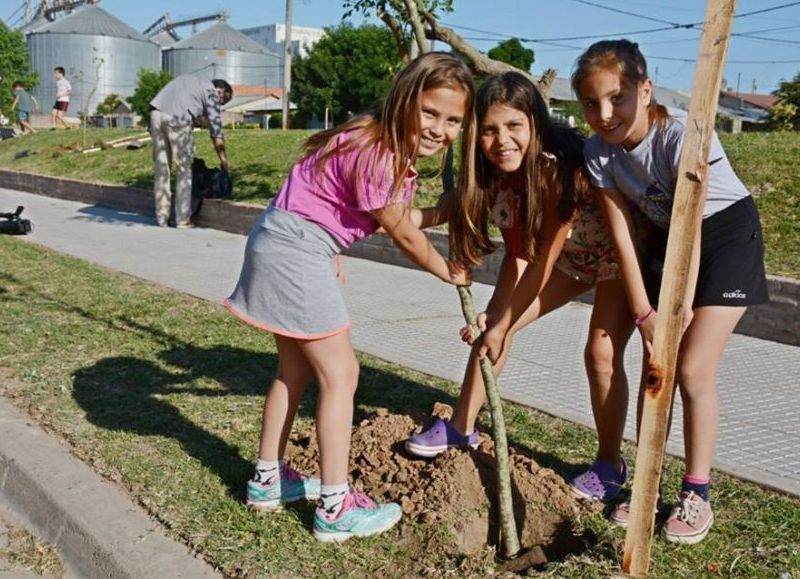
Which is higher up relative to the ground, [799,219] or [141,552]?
[799,219]

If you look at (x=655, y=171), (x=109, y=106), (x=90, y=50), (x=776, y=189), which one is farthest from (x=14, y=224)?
(x=90, y=50)

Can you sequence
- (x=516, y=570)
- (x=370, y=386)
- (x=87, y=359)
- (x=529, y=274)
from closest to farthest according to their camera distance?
(x=516, y=570) < (x=529, y=274) < (x=370, y=386) < (x=87, y=359)

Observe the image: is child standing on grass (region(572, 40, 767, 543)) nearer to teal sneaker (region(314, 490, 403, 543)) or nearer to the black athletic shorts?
the black athletic shorts

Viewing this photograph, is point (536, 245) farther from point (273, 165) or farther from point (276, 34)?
point (276, 34)

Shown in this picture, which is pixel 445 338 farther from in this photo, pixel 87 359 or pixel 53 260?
A: pixel 53 260

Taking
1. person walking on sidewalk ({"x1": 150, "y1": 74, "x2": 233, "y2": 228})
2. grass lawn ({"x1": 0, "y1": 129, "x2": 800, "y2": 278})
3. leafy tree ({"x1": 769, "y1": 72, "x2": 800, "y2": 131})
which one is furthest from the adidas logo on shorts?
leafy tree ({"x1": 769, "y1": 72, "x2": 800, "y2": 131})

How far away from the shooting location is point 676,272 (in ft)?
8.58

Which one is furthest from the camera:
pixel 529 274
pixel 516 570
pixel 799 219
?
pixel 799 219

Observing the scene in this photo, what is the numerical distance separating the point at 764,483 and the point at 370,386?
6.83 ft

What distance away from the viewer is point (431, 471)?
3.62 m

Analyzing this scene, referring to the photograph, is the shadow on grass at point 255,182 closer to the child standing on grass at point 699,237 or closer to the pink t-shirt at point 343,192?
the pink t-shirt at point 343,192

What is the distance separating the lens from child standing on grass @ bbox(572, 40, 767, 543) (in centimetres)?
301

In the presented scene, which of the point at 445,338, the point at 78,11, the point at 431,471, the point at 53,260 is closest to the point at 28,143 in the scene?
the point at 53,260

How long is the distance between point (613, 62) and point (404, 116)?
0.64 m
